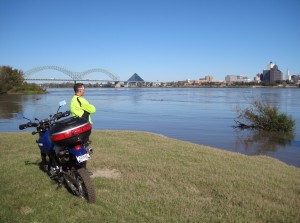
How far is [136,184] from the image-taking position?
5.79 m

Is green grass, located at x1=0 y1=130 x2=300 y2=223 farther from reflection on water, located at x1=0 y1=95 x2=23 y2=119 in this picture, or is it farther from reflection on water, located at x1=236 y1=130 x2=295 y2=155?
reflection on water, located at x1=0 y1=95 x2=23 y2=119

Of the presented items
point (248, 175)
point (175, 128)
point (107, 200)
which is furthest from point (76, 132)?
point (175, 128)

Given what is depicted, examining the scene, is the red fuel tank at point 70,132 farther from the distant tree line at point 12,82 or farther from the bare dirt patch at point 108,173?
the distant tree line at point 12,82

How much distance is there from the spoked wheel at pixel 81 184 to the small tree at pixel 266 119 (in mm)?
15821

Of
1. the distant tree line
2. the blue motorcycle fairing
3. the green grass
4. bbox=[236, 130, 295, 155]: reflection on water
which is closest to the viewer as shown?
the green grass

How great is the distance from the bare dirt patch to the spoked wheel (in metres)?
1.15

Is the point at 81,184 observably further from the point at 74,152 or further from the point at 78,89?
the point at 78,89

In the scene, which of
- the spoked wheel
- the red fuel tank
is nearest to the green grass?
the spoked wheel

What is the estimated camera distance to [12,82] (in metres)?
84.9

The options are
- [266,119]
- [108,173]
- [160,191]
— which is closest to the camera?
[160,191]

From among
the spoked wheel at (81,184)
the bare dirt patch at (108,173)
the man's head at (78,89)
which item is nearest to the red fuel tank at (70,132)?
the spoked wheel at (81,184)

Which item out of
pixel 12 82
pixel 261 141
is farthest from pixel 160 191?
pixel 12 82

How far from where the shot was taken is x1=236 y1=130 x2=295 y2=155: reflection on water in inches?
527

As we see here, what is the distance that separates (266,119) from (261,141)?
3942 millimetres
